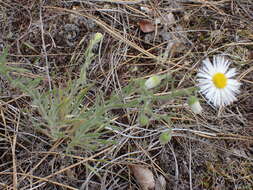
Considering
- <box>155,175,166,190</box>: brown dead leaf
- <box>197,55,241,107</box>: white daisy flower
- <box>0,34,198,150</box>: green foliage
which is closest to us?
<box>0,34,198,150</box>: green foliage

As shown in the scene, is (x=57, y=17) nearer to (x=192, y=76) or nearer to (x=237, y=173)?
(x=192, y=76)

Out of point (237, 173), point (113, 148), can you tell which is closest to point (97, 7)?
point (113, 148)

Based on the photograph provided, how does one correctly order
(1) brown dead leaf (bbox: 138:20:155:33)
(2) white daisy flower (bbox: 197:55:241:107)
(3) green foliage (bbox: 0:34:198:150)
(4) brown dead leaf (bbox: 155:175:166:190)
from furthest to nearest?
1. (1) brown dead leaf (bbox: 138:20:155:33)
2. (4) brown dead leaf (bbox: 155:175:166:190)
3. (2) white daisy flower (bbox: 197:55:241:107)
4. (3) green foliage (bbox: 0:34:198:150)

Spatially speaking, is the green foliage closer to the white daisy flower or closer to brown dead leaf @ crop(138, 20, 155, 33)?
the white daisy flower

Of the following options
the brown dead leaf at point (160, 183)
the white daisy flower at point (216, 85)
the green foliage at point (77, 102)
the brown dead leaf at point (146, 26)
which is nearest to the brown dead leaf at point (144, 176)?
the brown dead leaf at point (160, 183)

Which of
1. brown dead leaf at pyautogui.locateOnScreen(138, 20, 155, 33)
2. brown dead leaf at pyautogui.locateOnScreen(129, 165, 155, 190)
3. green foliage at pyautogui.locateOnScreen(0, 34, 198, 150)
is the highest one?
brown dead leaf at pyautogui.locateOnScreen(138, 20, 155, 33)

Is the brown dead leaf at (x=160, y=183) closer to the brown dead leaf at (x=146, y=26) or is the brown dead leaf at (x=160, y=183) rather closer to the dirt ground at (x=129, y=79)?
the dirt ground at (x=129, y=79)

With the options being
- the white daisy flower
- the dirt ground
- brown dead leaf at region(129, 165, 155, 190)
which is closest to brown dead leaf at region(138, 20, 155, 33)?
the dirt ground
